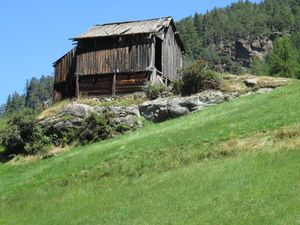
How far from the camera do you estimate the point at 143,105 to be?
4172 cm

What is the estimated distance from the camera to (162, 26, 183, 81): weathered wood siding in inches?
2014

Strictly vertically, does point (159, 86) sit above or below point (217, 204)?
above

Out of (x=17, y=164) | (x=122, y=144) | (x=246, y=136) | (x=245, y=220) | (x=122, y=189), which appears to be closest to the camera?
(x=245, y=220)

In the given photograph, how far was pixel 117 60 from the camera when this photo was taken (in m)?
48.9

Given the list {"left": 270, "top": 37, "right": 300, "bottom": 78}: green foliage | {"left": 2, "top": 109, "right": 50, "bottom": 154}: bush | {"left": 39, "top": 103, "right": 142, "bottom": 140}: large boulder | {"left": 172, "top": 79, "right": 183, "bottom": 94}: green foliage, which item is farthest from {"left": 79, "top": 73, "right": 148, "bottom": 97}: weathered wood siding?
{"left": 270, "top": 37, "right": 300, "bottom": 78}: green foliage

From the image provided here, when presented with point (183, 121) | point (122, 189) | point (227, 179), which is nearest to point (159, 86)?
point (183, 121)

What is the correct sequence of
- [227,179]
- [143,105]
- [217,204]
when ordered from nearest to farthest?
[217,204]
[227,179]
[143,105]

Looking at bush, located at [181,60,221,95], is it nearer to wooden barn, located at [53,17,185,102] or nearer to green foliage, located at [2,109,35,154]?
wooden barn, located at [53,17,185,102]

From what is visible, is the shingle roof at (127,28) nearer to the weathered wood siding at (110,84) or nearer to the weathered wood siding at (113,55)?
the weathered wood siding at (113,55)

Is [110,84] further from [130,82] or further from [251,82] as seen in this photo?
[251,82]

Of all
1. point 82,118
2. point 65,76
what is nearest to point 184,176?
point 82,118

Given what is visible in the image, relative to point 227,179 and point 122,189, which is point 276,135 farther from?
point 122,189

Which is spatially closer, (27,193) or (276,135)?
(276,135)

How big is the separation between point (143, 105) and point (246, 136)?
15.8 metres
